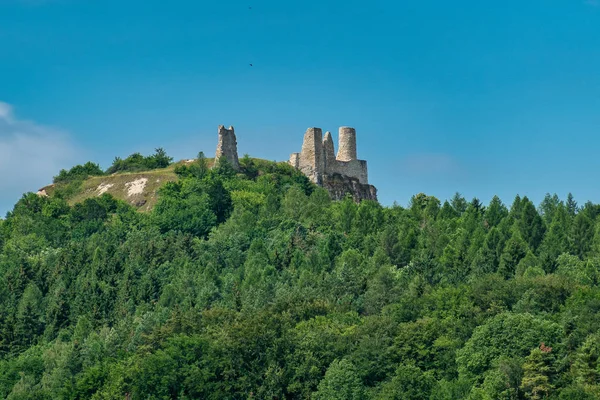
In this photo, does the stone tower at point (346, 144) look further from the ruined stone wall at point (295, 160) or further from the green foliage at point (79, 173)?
the green foliage at point (79, 173)

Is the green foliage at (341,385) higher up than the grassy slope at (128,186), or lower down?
lower down

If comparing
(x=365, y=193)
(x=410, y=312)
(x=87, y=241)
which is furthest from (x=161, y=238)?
(x=410, y=312)

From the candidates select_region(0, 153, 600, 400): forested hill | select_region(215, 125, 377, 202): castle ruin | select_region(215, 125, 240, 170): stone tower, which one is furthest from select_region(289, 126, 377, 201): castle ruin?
select_region(215, 125, 240, 170): stone tower

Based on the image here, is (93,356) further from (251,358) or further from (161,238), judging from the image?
(161,238)

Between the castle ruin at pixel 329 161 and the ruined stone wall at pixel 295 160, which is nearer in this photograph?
the castle ruin at pixel 329 161

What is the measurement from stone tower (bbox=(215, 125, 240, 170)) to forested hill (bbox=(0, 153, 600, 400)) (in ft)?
4.73

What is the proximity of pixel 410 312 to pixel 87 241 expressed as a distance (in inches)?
1506

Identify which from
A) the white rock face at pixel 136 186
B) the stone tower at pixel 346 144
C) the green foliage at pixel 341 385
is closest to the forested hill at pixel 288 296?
the green foliage at pixel 341 385

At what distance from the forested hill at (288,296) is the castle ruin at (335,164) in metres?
1.50

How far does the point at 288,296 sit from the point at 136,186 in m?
44.8

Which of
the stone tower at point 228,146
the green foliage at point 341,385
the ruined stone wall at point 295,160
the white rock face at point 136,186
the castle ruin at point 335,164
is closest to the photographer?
the green foliage at point 341,385

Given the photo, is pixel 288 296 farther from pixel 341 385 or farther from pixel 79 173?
pixel 79 173

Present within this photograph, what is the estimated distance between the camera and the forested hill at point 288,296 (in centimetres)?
7250

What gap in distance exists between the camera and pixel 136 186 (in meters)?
128
